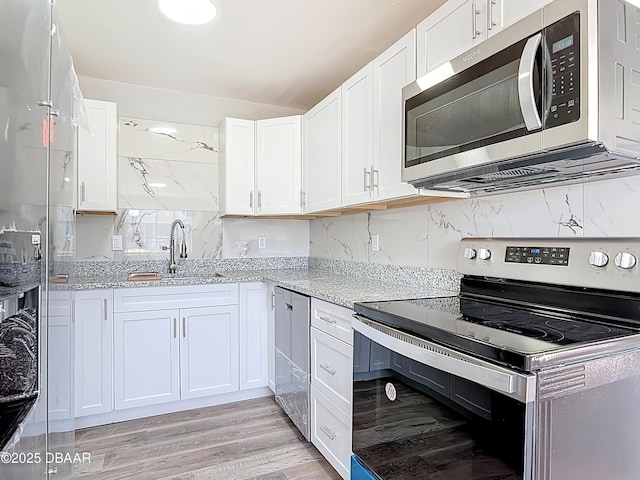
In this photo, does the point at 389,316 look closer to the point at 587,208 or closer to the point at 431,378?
the point at 431,378

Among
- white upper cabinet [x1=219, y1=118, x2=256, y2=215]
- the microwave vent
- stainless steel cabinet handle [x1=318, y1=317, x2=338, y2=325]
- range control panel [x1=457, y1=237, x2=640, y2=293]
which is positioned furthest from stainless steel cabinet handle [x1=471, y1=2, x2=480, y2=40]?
white upper cabinet [x1=219, y1=118, x2=256, y2=215]

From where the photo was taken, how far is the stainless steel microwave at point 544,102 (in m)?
1.02

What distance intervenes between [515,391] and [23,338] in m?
1.16

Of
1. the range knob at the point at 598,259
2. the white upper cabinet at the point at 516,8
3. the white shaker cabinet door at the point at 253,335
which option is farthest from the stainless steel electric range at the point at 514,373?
the white shaker cabinet door at the point at 253,335

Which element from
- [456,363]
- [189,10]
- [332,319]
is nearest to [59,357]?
[332,319]

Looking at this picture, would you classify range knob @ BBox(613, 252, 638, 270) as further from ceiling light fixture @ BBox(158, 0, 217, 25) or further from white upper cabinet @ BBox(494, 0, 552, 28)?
ceiling light fixture @ BBox(158, 0, 217, 25)

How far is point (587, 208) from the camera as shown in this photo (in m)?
1.42

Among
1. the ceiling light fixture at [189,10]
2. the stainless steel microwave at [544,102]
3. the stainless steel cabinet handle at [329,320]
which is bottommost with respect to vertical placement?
the stainless steel cabinet handle at [329,320]

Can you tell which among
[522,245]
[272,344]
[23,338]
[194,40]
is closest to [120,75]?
[194,40]

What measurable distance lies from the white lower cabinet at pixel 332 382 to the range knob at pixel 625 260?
3.18 feet

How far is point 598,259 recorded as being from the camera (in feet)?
4.16

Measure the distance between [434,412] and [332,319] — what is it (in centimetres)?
77

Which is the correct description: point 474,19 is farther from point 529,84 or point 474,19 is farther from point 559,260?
point 559,260

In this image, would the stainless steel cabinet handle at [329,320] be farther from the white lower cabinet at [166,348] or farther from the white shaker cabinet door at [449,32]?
the white shaker cabinet door at [449,32]
